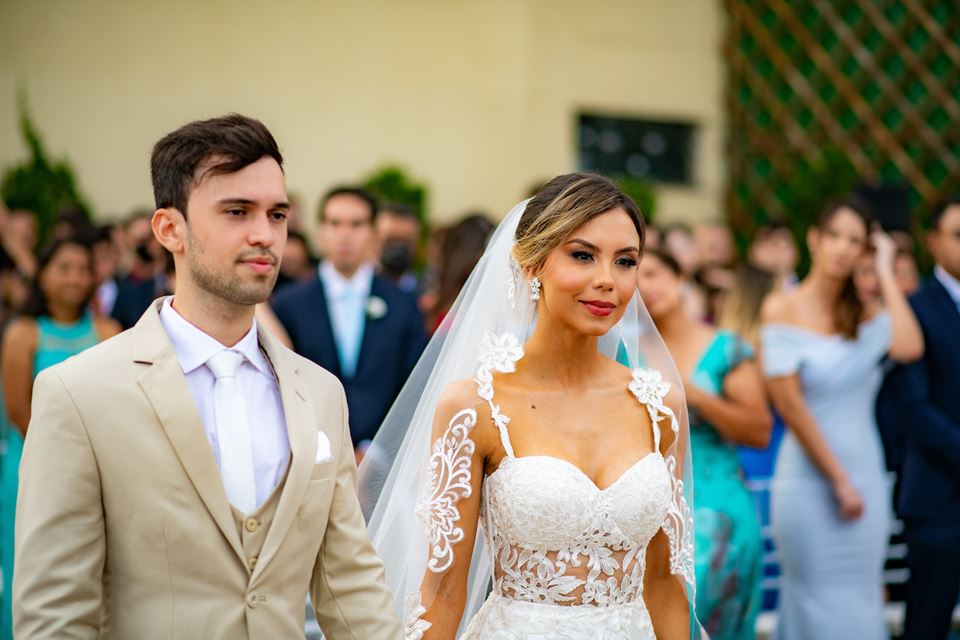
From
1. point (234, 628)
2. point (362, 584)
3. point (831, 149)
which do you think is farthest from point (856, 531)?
point (831, 149)

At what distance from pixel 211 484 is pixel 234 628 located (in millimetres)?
303

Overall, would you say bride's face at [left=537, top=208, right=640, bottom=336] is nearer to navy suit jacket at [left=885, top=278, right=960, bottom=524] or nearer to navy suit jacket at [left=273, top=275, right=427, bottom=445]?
navy suit jacket at [left=273, top=275, right=427, bottom=445]

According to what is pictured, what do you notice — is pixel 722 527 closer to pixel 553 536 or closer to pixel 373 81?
pixel 553 536

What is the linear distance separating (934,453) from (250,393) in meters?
4.05

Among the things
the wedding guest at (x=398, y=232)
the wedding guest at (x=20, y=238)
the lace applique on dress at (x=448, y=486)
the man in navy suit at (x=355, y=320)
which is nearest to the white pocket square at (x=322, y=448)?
the lace applique on dress at (x=448, y=486)

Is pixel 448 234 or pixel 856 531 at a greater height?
pixel 448 234

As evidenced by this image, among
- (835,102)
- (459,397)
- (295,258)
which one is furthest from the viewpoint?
(835,102)

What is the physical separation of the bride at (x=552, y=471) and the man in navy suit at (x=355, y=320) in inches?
91.8

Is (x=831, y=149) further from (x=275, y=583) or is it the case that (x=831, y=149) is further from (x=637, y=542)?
(x=275, y=583)

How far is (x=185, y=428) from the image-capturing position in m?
2.45

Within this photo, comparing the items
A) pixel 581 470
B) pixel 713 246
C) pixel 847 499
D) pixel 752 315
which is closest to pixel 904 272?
pixel 752 315

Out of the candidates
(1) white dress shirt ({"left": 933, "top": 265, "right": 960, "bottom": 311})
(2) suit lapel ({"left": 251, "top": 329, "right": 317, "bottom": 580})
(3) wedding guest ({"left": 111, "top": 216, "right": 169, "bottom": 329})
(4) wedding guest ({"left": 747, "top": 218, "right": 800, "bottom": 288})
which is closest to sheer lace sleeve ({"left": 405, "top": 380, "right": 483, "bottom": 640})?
(2) suit lapel ({"left": 251, "top": 329, "right": 317, "bottom": 580})

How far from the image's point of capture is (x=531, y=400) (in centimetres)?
339

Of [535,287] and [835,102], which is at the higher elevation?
[835,102]
